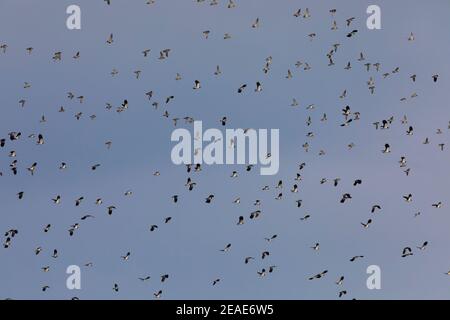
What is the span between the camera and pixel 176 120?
100 meters

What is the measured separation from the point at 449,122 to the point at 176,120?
50.6 feet
